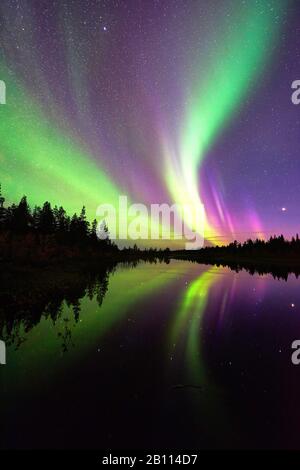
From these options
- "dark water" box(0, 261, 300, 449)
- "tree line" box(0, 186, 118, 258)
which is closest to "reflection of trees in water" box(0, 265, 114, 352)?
"dark water" box(0, 261, 300, 449)

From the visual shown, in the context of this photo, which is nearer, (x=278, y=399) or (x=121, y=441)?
(x=121, y=441)

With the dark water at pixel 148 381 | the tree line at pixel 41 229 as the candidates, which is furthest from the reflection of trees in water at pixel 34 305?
the tree line at pixel 41 229

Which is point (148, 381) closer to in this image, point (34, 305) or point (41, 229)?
point (34, 305)

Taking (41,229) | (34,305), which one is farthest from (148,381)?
(41,229)

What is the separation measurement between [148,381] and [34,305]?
12527mm

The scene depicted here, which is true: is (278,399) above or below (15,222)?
below

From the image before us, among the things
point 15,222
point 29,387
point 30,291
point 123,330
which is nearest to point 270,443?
point 29,387

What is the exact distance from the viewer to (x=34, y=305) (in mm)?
17781

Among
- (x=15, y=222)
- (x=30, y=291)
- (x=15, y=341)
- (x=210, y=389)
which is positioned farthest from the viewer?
(x=15, y=222)

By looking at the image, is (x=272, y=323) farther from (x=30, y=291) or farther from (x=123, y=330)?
(x=30, y=291)

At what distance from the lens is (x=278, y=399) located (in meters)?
7.14

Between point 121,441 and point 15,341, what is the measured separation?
316 inches

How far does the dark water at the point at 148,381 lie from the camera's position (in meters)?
5.78

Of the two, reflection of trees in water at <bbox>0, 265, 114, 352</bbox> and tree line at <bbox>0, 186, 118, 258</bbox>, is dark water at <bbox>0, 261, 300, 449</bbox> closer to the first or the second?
reflection of trees in water at <bbox>0, 265, 114, 352</bbox>
